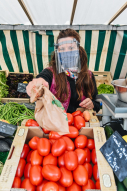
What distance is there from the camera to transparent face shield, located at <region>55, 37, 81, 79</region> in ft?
6.15

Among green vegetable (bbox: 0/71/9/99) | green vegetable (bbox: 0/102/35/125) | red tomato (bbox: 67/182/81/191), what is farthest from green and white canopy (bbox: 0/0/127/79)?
red tomato (bbox: 67/182/81/191)

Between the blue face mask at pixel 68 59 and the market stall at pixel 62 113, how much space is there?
2.06 ft

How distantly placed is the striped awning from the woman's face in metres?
2.20

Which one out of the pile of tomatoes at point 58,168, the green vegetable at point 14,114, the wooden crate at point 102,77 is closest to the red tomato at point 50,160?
the pile of tomatoes at point 58,168

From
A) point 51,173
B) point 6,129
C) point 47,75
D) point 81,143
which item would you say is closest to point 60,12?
point 47,75

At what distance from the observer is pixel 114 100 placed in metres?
1.42

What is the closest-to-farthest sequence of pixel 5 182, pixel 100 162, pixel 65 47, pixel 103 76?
pixel 5 182
pixel 100 162
pixel 65 47
pixel 103 76

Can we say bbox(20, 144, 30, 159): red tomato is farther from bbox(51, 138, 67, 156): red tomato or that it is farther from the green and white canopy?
the green and white canopy

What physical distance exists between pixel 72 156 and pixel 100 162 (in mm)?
245

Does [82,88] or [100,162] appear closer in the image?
[100,162]

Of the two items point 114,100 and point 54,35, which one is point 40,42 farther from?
point 114,100

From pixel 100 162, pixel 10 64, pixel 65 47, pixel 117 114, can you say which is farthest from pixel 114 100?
pixel 10 64

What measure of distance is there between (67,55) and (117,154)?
142 cm

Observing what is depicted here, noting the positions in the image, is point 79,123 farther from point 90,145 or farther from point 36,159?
point 36,159
